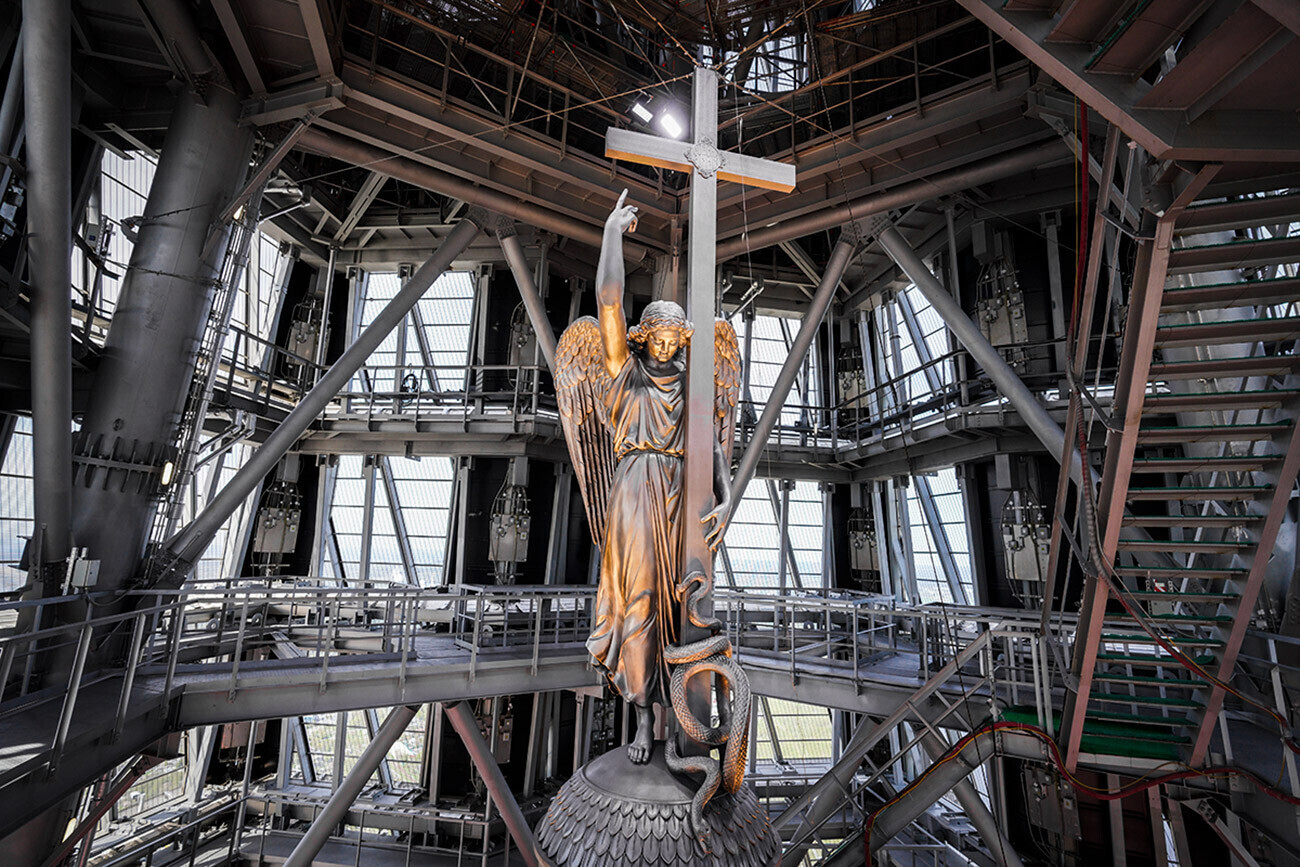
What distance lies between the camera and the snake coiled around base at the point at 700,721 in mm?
2699

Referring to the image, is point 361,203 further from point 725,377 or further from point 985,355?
point 725,377

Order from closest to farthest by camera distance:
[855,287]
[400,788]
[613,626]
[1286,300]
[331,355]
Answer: [613,626] → [1286,300] → [400,788] → [331,355] → [855,287]

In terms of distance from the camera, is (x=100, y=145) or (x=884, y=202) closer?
(x=100, y=145)

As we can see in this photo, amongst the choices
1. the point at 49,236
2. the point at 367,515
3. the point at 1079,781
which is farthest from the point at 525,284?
the point at 1079,781

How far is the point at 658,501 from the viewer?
3.18 metres

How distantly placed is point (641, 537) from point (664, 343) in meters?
1.03

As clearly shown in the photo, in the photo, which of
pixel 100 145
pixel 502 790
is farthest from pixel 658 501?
pixel 100 145

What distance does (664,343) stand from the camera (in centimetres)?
326

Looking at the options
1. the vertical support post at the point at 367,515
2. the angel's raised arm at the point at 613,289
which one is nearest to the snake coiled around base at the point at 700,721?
the angel's raised arm at the point at 613,289

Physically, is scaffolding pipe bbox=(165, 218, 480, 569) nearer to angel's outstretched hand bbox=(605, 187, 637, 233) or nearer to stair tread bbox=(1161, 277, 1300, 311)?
angel's outstretched hand bbox=(605, 187, 637, 233)

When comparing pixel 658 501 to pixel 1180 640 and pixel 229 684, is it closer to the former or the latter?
pixel 1180 640

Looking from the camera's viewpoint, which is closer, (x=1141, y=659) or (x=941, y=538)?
(x=1141, y=659)

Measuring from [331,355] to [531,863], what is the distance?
38.8 ft

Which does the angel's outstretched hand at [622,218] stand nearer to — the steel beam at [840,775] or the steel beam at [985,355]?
the steel beam at [840,775]
